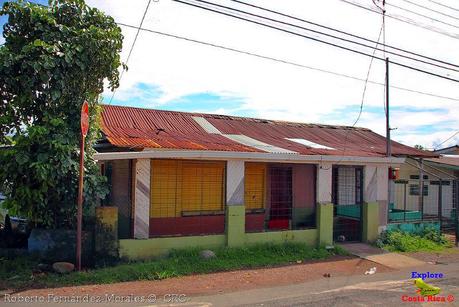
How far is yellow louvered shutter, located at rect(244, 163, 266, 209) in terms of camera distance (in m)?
12.1

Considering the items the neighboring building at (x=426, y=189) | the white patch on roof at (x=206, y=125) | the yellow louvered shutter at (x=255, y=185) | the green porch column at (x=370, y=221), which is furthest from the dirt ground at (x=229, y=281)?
the neighboring building at (x=426, y=189)

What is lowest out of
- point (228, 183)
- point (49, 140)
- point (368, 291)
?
point (368, 291)

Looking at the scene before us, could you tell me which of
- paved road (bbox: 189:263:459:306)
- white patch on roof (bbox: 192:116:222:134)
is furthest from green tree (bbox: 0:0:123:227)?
white patch on roof (bbox: 192:116:222:134)

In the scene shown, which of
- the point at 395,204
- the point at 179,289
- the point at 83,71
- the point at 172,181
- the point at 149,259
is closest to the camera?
the point at 179,289

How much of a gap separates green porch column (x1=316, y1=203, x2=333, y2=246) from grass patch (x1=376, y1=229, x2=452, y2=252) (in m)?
1.78

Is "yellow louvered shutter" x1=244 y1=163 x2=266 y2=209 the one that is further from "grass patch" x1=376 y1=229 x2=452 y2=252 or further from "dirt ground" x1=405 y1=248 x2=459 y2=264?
"dirt ground" x1=405 y1=248 x2=459 y2=264

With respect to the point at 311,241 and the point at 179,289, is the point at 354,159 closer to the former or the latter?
the point at 311,241

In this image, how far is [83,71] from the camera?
839cm

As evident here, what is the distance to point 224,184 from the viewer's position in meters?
10.6

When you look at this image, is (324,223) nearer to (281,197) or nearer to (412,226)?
(281,197)

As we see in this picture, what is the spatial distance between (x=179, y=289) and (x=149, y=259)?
178 centimetres

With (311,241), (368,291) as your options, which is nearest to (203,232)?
(311,241)

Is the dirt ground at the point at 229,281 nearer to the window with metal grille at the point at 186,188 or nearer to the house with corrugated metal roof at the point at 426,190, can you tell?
the window with metal grille at the point at 186,188

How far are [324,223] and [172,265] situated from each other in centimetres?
457
